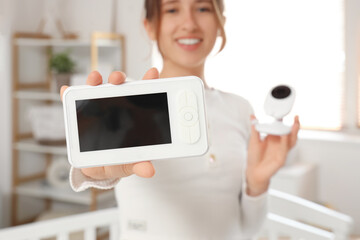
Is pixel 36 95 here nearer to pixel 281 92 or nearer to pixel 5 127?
pixel 5 127

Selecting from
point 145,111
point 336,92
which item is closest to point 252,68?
point 336,92

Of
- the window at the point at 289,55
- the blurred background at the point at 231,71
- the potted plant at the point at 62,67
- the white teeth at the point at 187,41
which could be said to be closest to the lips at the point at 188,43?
the white teeth at the point at 187,41

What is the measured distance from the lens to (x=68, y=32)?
69.3 inches

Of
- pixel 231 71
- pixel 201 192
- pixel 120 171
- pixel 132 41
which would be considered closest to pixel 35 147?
pixel 132 41

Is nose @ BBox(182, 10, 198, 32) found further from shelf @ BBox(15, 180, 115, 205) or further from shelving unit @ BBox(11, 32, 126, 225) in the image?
shelf @ BBox(15, 180, 115, 205)

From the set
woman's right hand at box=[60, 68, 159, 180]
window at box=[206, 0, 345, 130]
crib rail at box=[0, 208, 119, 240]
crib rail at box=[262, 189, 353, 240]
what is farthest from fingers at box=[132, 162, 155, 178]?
window at box=[206, 0, 345, 130]

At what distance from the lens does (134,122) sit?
33 cm

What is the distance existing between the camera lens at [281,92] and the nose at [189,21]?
Answer: 108 mm

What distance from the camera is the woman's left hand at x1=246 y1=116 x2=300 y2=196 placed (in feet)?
1.51

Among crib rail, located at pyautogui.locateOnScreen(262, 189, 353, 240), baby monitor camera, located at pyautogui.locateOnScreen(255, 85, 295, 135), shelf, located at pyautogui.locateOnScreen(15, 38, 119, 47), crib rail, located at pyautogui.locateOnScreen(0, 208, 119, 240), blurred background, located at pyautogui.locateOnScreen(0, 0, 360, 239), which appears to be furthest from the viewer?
shelf, located at pyautogui.locateOnScreen(15, 38, 119, 47)

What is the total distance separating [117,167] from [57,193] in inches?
55.7

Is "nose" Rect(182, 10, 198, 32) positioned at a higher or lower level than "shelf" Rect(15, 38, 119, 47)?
higher

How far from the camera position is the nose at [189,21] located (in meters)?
0.45

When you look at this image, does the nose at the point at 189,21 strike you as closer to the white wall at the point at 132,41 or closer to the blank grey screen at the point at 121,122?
the blank grey screen at the point at 121,122
